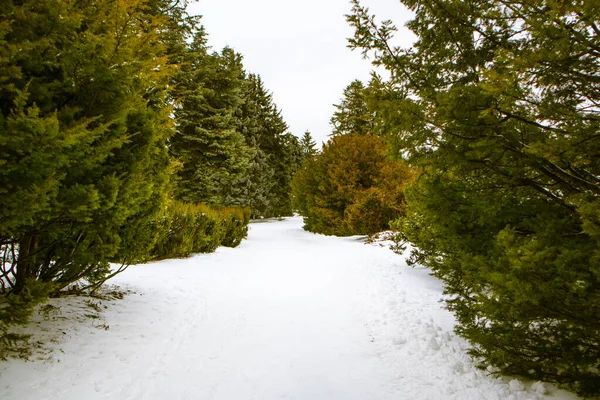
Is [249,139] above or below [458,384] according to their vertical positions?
above

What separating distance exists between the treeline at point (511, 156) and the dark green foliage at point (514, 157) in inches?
0.4

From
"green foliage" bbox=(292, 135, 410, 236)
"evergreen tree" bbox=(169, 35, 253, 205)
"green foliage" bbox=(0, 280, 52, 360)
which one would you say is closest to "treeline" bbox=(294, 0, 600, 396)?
"green foliage" bbox=(0, 280, 52, 360)

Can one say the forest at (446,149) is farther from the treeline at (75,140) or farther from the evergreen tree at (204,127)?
the evergreen tree at (204,127)

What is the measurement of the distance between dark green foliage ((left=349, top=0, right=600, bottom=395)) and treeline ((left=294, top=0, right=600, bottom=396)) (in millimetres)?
11

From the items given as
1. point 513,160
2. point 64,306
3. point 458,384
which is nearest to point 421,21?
point 513,160

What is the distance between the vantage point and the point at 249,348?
3510mm

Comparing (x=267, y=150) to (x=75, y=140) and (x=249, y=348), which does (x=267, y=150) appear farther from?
(x=75, y=140)

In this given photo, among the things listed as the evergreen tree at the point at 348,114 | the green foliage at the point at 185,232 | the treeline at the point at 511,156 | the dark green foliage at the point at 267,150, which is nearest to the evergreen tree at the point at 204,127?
the dark green foliage at the point at 267,150

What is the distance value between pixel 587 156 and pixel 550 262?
2.33ft

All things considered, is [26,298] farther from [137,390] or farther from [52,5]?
[52,5]

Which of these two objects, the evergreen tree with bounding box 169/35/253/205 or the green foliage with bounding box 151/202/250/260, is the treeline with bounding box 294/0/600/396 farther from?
the evergreen tree with bounding box 169/35/253/205

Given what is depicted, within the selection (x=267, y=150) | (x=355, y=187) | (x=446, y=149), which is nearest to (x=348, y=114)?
(x=267, y=150)

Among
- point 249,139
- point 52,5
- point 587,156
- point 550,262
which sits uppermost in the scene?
point 249,139

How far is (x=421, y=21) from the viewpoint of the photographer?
10.3ft
